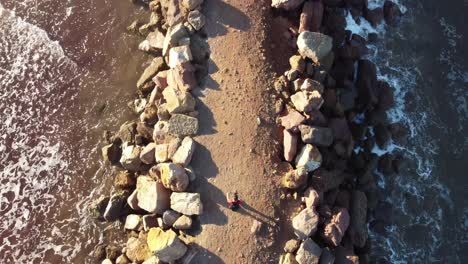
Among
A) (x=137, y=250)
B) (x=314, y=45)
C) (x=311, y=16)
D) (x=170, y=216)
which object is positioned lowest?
(x=137, y=250)

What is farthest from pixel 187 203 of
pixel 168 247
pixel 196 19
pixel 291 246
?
pixel 196 19

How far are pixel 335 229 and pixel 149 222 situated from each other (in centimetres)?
784

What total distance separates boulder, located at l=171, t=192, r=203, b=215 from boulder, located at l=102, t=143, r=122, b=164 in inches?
161

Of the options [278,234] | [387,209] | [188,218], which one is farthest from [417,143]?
[188,218]

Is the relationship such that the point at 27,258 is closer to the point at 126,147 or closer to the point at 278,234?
the point at 126,147

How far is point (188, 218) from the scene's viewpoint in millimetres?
20688

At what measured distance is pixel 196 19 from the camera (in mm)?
23125

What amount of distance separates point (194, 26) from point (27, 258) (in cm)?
1280

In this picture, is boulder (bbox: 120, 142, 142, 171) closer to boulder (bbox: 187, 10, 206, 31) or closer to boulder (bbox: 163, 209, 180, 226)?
boulder (bbox: 163, 209, 180, 226)

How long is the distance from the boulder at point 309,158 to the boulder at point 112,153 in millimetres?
8307

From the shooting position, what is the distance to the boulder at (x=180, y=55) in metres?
22.6

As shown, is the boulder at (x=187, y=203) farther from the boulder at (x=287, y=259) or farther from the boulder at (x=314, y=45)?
the boulder at (x=314, y=45)

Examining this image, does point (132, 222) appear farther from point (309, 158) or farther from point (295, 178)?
point (309, 158)

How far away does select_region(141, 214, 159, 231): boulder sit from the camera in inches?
847
